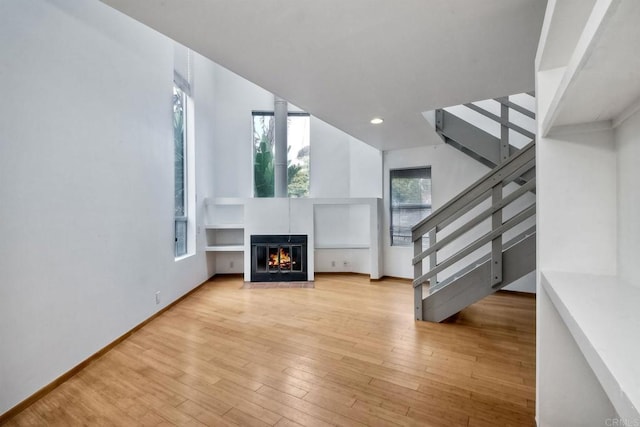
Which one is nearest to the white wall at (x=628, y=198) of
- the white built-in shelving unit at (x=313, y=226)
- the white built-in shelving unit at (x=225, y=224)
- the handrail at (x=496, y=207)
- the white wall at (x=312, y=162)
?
the handrail at (x=496, y=207)

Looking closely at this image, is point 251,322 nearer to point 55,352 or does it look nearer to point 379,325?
point 379,325

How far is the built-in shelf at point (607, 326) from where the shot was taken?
495 millimetres

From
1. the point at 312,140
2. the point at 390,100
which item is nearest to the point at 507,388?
the point at 390,100

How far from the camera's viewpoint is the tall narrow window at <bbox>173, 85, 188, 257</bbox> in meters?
3.93

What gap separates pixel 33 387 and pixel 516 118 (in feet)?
18.5

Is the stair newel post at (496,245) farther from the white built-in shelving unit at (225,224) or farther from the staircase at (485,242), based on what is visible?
the white built-in shelving unit at (225,224)

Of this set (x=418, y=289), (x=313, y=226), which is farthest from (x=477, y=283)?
(x=313, y=226)

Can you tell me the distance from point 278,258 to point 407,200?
2458 mm

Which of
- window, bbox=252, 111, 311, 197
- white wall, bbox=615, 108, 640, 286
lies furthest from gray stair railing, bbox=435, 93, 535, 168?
white wall, bbox=615, 108, 640, 286

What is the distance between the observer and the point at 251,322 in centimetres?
309

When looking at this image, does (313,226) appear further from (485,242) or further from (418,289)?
(485,242)

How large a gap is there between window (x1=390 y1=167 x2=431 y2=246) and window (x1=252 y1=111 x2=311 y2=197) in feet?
5.65

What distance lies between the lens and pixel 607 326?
0.71 meters

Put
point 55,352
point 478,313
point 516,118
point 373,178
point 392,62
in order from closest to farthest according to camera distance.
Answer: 1. point 55,352
2. point 392,62
3. point 478,313
4. point 516,118
5. point 373,178
